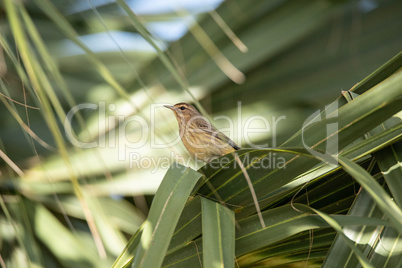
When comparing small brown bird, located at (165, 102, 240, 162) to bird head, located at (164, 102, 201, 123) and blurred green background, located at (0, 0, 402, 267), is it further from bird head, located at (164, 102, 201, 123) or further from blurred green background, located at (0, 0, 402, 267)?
blurred green background, located at (0, 0, 402, 267)

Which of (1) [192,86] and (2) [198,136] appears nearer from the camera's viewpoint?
(1) [192,86]

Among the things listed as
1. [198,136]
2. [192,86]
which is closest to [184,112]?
[198,136]

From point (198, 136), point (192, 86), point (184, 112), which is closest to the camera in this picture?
point (192, 86)

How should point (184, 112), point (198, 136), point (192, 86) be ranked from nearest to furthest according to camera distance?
point (192, 86) → point (198, 136) → point (184, 112)

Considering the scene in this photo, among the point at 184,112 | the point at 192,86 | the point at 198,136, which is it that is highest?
the point at 184,112

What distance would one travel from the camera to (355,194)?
1760 mm

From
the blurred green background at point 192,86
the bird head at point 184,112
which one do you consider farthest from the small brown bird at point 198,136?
the blurred green background at point 192,86

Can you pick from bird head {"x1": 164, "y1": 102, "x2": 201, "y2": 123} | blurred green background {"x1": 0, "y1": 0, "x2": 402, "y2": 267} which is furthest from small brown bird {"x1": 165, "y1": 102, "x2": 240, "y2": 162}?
blurred green background {"x1": 0, "y1": 0, "x2": 402, "y2": 267}

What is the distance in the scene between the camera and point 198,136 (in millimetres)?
4582

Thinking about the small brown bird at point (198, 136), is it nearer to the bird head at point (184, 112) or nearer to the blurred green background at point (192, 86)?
the bird head at point (184, 112)

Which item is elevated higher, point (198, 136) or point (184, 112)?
point (184, 112)

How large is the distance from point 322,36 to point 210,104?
633 mm

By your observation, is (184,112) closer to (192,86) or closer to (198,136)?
(198,136)

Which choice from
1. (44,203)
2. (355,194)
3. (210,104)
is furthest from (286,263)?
(44,203)
